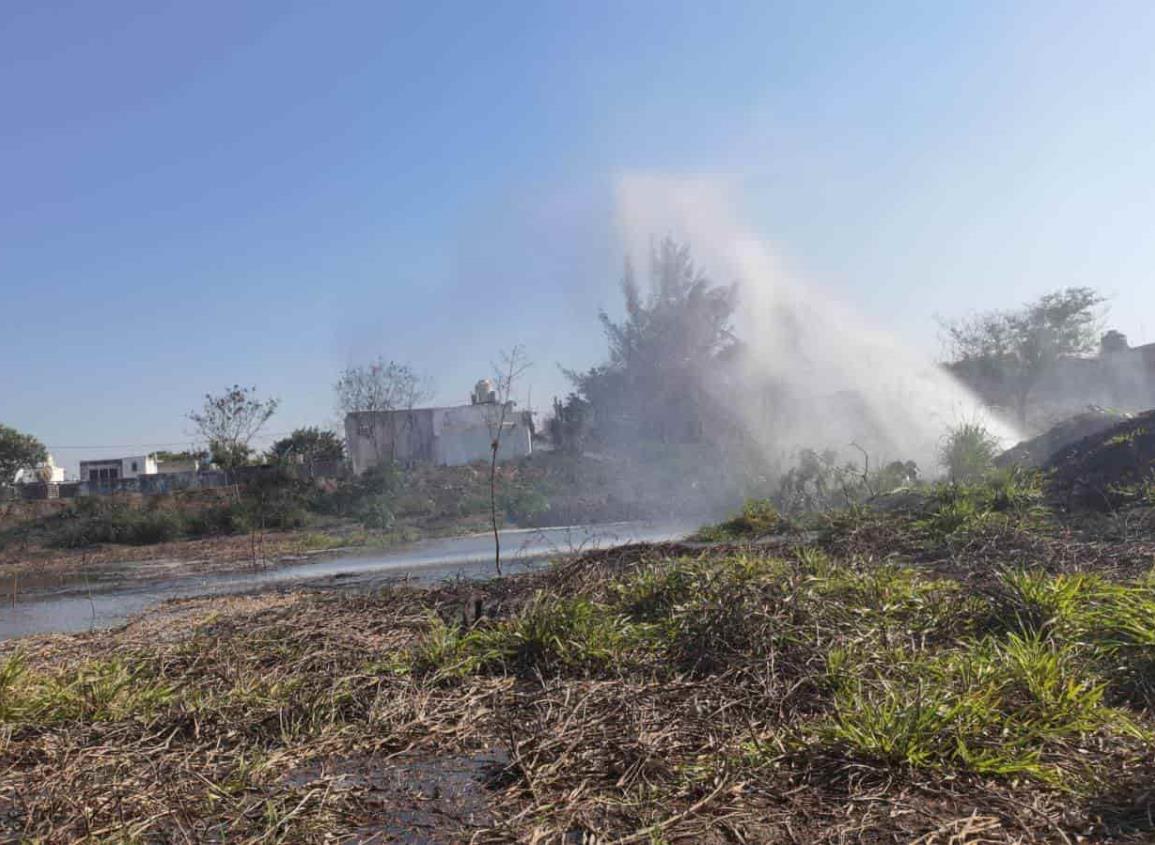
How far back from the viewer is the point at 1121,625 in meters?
4.18

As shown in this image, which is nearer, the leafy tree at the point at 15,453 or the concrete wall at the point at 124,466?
the leafy tree at the point at 15,453

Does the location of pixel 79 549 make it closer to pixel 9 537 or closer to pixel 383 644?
pixel 9 537

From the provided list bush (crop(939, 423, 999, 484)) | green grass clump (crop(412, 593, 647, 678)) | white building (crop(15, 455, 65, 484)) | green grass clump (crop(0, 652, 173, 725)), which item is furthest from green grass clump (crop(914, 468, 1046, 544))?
white building (crop(15, 455, 65, 484))

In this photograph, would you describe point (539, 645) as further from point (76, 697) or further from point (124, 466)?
point (124, 466)

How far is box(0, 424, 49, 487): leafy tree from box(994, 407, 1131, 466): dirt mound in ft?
190

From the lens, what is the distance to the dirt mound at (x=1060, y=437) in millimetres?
14969

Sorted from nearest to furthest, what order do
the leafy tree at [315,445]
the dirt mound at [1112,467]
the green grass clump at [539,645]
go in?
the green grass clump at [539,645]
the dirt mound at [1112,467]
the leafy tree at [315,445]

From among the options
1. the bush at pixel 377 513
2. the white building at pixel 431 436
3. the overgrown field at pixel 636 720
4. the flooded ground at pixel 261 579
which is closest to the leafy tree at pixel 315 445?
the white building at pixel 431 436

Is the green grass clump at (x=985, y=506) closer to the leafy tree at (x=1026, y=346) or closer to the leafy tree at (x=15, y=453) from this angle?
the leafy tree at (x=1026, y=346)

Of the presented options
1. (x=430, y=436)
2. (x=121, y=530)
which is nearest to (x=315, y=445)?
(x=430, y=436)

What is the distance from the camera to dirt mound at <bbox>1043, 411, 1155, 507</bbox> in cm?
972

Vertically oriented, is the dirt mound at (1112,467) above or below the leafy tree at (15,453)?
below

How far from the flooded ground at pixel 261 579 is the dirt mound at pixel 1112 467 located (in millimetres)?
5469

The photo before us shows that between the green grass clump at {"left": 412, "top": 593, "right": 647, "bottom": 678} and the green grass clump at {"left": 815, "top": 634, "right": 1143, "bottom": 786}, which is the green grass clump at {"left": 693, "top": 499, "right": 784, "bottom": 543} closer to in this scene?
the green grass clump at {"left": 412, "top": 593, "right": 647, "bottom": 678}
